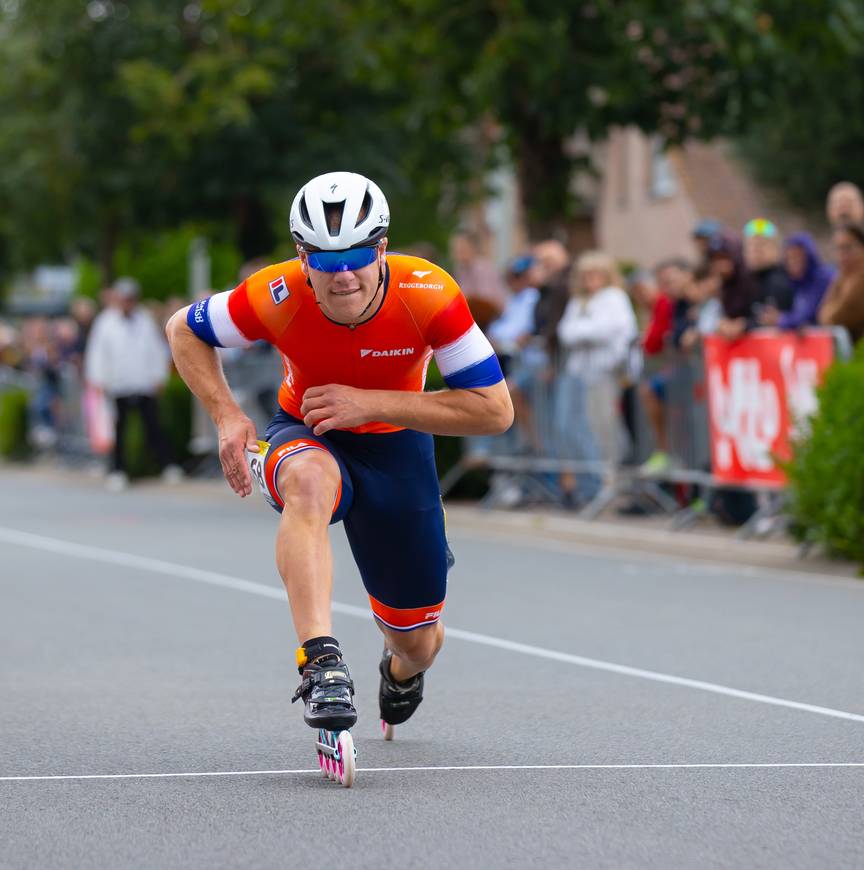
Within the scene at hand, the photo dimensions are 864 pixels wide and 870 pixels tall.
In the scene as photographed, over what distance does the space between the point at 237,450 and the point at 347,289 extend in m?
0.67

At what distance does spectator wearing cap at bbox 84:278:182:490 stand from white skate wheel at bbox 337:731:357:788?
59.7 ft

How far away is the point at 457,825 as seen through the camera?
6031mm

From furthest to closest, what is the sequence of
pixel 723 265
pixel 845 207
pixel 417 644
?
pixel 723 265
pixel 845 207
pixel 417 644

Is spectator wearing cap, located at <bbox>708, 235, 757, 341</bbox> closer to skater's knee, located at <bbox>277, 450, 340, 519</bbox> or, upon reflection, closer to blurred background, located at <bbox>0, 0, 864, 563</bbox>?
blurred background, located at <bbox>0, 0, 864, 563</bbox>

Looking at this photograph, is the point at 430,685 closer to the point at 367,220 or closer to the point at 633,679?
the point at 633,679

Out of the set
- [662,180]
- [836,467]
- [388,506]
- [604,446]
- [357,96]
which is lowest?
[604,446]

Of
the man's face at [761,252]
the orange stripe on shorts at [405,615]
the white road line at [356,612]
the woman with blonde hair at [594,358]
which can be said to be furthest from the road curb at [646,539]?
the orange stripe on shorts at [405,615]

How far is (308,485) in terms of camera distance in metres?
6.82

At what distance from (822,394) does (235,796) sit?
773 cm

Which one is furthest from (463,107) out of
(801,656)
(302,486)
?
(302,486)

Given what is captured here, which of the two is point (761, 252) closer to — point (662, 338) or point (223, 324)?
point (662, 338)

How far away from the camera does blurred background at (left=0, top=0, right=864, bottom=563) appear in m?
15.1

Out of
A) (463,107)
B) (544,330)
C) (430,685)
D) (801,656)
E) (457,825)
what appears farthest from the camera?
(463,107)

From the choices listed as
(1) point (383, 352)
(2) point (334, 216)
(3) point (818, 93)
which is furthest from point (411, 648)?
(3) point (818, 93)
